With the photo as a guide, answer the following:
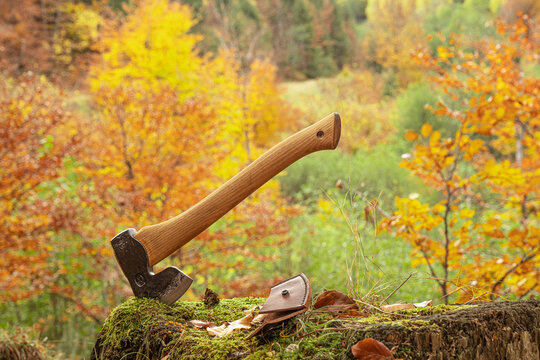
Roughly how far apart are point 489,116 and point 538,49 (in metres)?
3.21

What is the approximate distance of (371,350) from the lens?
1032 mm

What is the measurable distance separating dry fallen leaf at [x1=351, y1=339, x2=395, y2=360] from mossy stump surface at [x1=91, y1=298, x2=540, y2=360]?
70 mm

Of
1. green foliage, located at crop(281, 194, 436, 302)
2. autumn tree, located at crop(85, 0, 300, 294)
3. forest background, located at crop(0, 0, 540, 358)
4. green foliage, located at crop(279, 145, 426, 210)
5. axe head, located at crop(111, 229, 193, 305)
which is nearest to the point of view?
axe head, located at crop(111, 229, 193, 305)

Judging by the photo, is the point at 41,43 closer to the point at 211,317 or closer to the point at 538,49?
the point at 538,49

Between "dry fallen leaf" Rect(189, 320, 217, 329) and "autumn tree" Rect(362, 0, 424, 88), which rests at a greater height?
"autumn tree" Rect(362, 0, 424, 88)

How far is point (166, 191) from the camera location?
17.4 ft

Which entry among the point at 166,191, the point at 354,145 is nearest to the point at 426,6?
the point at 354,145

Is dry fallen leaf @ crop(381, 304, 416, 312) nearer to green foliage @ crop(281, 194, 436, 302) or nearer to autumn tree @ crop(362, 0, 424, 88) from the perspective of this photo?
green foliage @ crop(281, 194, 436, 302)

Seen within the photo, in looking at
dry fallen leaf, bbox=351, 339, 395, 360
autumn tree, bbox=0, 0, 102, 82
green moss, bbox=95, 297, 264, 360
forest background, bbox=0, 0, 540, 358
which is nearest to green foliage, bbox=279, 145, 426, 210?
forest background, bbox=0, 0, 540, 358

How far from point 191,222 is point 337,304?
60 centimetres

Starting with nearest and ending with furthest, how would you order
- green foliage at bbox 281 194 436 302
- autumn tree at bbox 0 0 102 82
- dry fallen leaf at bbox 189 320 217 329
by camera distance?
dry fallen leaf at bbox 189 320 217 329 → green foliage at bbox 281 194 436 302 → autumn tree at bbox 0 0 102 82

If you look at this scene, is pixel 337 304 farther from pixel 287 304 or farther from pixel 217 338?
pixel 217 338

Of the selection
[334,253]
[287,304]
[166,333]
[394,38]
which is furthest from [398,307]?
[394,38]

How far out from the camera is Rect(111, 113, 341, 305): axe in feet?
4.83
